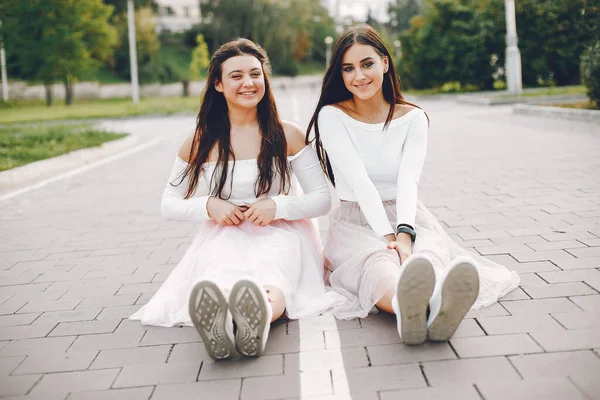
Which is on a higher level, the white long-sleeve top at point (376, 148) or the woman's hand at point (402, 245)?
the white long-sleeve top at point (376, 148)

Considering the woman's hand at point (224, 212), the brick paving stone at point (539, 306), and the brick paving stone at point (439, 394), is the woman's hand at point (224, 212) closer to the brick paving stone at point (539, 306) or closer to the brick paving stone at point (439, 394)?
the brick paving stone at point (439, 394)

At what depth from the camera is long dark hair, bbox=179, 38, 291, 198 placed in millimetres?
3963

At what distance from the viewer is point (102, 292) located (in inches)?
173

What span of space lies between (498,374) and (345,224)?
1.53 meters

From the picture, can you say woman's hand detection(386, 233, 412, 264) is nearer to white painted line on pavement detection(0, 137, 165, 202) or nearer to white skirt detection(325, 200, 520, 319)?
white skirt detection(325, 200, 520, 319)

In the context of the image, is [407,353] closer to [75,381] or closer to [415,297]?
[415,297]

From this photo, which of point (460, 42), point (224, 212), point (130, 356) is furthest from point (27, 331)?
point (460, 42)

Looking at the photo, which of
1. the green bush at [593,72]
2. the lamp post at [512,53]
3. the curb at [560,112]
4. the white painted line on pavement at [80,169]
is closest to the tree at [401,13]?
the lamp post at [512,53]

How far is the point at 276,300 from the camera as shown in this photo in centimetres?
338

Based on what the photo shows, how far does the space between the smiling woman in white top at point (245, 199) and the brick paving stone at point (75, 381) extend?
2.07 ft

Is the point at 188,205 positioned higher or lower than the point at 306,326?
higher

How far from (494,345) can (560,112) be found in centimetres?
1340

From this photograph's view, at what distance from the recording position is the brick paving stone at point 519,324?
10.7 ft

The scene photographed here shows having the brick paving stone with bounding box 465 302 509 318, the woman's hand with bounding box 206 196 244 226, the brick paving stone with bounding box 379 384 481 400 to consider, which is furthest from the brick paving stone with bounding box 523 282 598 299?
the woman's hand with bounding box 206 196 244 226
